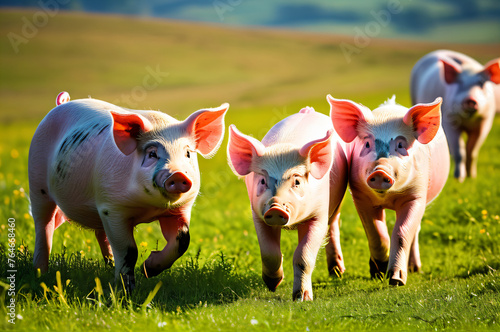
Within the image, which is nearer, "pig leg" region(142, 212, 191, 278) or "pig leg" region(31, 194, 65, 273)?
"pig leg" region(142, 212, 191, 278)

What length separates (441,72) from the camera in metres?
11.3

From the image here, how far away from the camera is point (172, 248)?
4977mm

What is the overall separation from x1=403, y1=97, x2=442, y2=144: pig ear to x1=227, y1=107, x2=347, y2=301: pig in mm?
767

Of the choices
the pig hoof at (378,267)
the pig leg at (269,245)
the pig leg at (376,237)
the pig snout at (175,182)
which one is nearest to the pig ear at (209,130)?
the pig snout at (175,182)

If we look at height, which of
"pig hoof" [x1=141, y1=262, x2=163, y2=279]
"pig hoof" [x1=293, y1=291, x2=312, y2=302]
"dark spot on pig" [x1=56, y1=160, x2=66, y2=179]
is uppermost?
"dark spot on pig" [x1=56, y1=160, x2=66, y2=179]

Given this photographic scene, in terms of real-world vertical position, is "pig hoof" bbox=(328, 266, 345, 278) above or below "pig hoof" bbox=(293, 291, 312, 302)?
below

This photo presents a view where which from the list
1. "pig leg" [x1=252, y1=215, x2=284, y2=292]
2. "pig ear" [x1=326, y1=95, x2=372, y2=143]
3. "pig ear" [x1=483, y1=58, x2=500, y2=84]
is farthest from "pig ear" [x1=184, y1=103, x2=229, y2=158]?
"pig ear" [x1=483, y1=58, x2=500, y2=84]

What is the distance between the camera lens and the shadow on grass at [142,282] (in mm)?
4871

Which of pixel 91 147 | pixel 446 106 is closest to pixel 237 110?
pixel 446 106

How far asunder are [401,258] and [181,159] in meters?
2.13

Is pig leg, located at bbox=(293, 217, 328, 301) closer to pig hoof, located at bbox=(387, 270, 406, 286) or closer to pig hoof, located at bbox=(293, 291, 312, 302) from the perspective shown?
pig hoof, located at bbox=(293, 291, 312, 302)

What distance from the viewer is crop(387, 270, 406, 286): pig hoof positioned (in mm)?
5398

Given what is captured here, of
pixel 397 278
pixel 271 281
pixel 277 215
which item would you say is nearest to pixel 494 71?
pixel 397 278

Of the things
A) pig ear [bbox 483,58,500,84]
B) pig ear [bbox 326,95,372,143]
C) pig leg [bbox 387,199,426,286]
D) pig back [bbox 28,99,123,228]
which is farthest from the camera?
pig ear [bbox 483,58,500,84]
